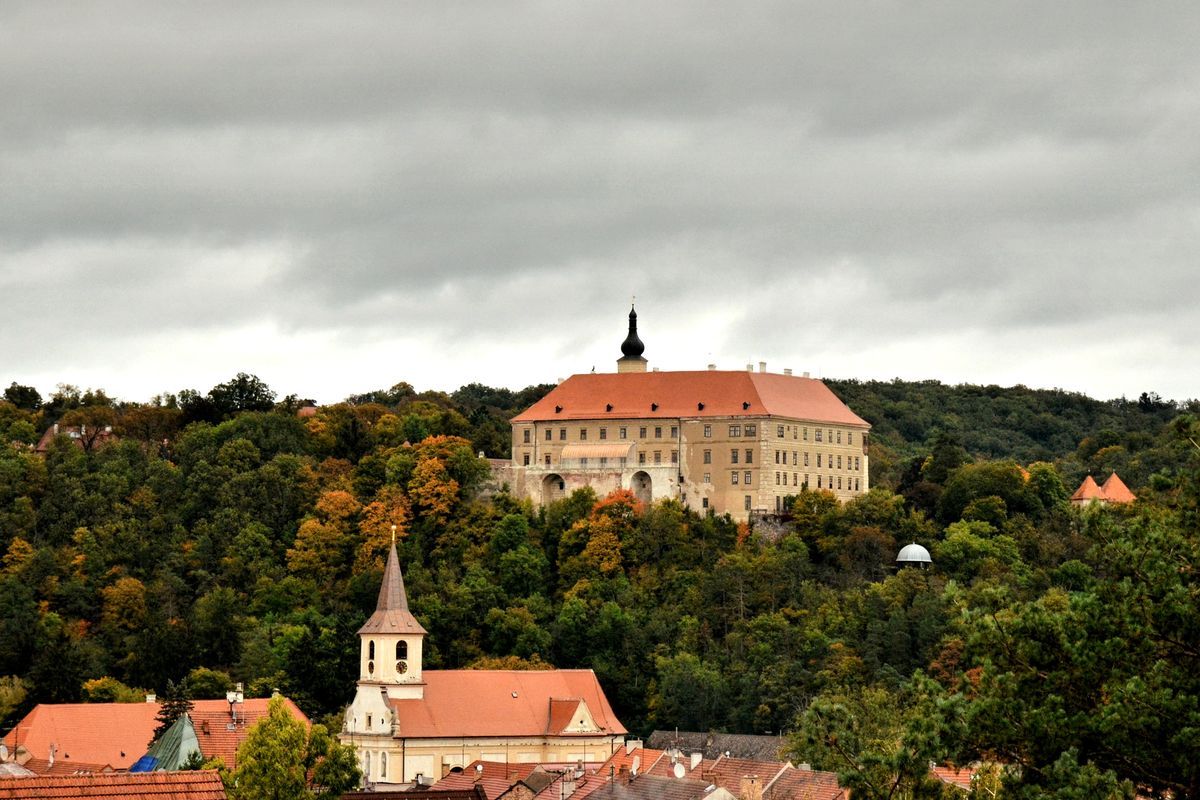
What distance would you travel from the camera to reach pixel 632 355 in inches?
4806

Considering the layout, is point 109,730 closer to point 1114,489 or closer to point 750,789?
point 750,789

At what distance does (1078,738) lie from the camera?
29828 mm

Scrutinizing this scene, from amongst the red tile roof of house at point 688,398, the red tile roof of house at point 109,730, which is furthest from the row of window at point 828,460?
the red tile roof of house at point 109,730

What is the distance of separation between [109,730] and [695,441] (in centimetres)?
3519

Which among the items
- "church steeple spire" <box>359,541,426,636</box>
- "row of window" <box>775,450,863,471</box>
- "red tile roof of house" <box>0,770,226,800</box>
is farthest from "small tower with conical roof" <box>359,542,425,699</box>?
"red tile roof of house" <box>0,770,226,800</box>

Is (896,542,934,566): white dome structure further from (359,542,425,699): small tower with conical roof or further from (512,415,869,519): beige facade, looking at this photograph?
(359,542,425,699): small tower with conical roof

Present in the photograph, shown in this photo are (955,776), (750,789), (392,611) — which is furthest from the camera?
(392,611)

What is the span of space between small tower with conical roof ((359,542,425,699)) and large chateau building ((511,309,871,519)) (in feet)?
62.7

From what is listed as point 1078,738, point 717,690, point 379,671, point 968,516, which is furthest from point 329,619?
point 1078,738

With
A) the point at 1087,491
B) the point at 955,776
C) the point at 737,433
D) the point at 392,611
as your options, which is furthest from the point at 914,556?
the point at 955,776

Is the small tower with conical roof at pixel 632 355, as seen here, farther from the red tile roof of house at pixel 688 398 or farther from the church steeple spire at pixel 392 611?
the church steeple spire at pixel 392 611

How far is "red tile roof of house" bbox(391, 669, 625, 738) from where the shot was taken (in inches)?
3703

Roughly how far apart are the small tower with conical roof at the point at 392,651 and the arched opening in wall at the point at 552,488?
18.9 m

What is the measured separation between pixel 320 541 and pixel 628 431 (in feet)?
51.8
